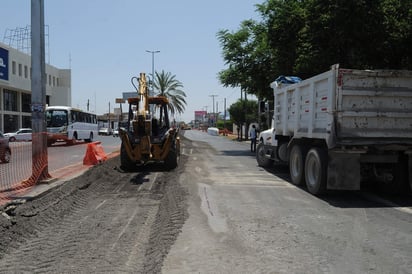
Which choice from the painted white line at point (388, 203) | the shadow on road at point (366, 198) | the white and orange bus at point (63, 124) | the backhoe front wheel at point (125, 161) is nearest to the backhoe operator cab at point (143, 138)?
the backhoe front wheel at point (125, 161)

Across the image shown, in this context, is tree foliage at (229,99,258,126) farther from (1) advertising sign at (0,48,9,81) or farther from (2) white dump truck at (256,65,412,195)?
A: (2) white dump truck at (256,65,412,195)

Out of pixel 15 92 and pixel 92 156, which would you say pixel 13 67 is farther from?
pixel 92 156

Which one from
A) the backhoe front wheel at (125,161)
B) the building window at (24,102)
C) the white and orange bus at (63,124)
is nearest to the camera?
the backhoe front wheel at (125,161)

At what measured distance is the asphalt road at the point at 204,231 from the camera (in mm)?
5754

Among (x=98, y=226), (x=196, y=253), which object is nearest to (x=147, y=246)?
(x=196, y=253)

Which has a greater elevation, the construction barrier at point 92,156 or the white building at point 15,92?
the white building at point 15,92

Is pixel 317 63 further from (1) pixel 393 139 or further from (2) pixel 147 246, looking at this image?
(2) pixel 147 246

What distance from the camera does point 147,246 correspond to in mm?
6492

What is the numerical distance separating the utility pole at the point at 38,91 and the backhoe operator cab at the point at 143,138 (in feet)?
12.1

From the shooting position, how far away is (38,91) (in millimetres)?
12156

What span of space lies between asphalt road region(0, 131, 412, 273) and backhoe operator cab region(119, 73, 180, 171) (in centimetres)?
359

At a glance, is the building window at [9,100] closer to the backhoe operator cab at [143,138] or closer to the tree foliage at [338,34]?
the tree foliage at [338,34]

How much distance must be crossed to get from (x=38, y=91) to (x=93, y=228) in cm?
593

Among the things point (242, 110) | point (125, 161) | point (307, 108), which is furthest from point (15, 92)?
point (307, 108)
